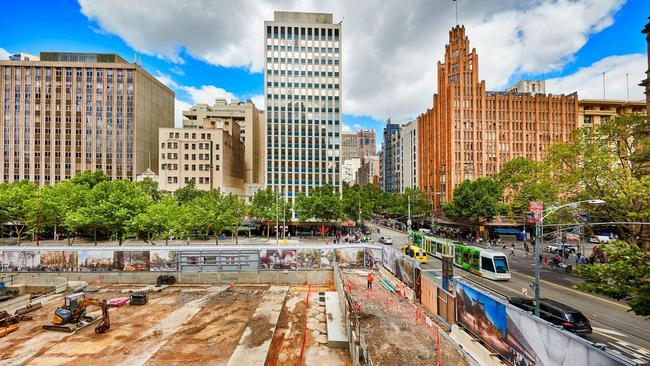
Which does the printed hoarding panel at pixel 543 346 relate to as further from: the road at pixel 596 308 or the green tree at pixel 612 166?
the green tree at pixel 612 166

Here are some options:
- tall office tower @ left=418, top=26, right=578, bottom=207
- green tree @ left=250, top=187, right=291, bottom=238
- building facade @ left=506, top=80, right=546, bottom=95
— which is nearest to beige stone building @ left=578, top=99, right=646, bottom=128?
tall office tower @ left=418, top=26, right=578, bottom=207

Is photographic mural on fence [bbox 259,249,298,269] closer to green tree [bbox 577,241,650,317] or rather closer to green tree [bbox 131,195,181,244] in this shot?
green tree [bbox 131,195,181,244]

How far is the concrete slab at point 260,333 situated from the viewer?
1442 cm

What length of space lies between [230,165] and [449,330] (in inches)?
2968

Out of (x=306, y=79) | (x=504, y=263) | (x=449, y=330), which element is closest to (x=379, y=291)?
(x=449, y=330)

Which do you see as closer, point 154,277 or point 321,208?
point 154,277

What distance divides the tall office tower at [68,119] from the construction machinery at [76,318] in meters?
79.6

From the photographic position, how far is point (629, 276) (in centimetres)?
1266

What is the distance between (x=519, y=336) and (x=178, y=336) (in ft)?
58.2

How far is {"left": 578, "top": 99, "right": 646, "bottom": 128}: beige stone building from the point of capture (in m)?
81.5

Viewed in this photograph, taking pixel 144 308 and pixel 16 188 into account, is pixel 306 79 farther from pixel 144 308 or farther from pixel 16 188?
pixel 144 308

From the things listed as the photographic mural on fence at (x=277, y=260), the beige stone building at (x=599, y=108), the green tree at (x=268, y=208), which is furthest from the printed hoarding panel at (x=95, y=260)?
the beige stone building at (x=599, y=108)

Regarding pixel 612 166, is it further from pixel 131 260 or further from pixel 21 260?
pixel 21 260

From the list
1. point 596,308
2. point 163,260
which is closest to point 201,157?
point 163,260
